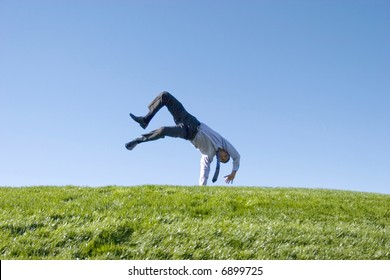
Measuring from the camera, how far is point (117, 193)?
12.3 metres

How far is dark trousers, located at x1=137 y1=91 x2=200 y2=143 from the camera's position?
14.7m

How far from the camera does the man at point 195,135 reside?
48.3ft

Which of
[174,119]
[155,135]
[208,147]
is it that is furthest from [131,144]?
[208,147]

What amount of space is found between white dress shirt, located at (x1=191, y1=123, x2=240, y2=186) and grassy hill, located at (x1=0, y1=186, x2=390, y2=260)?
92.2 inches

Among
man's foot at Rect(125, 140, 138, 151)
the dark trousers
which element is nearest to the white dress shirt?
the dark trousers

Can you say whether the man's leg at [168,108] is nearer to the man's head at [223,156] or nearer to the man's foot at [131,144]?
the man's foot at [131,144]

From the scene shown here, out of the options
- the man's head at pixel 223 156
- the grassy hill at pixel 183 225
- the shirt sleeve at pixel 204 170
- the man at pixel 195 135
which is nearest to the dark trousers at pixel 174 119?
the man at pixel 195 135

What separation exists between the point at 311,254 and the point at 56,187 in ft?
27.4

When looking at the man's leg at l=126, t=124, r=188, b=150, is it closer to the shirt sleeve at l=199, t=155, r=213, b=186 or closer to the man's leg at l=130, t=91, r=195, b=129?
the man's leg at l=130, t=91, r=195, b=129

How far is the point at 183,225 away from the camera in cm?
894

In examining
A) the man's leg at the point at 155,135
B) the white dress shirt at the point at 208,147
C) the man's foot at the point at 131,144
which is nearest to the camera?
the man's leg at the point at 155,135

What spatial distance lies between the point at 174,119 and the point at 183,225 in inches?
266

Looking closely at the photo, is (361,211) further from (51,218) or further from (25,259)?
(25,259)
